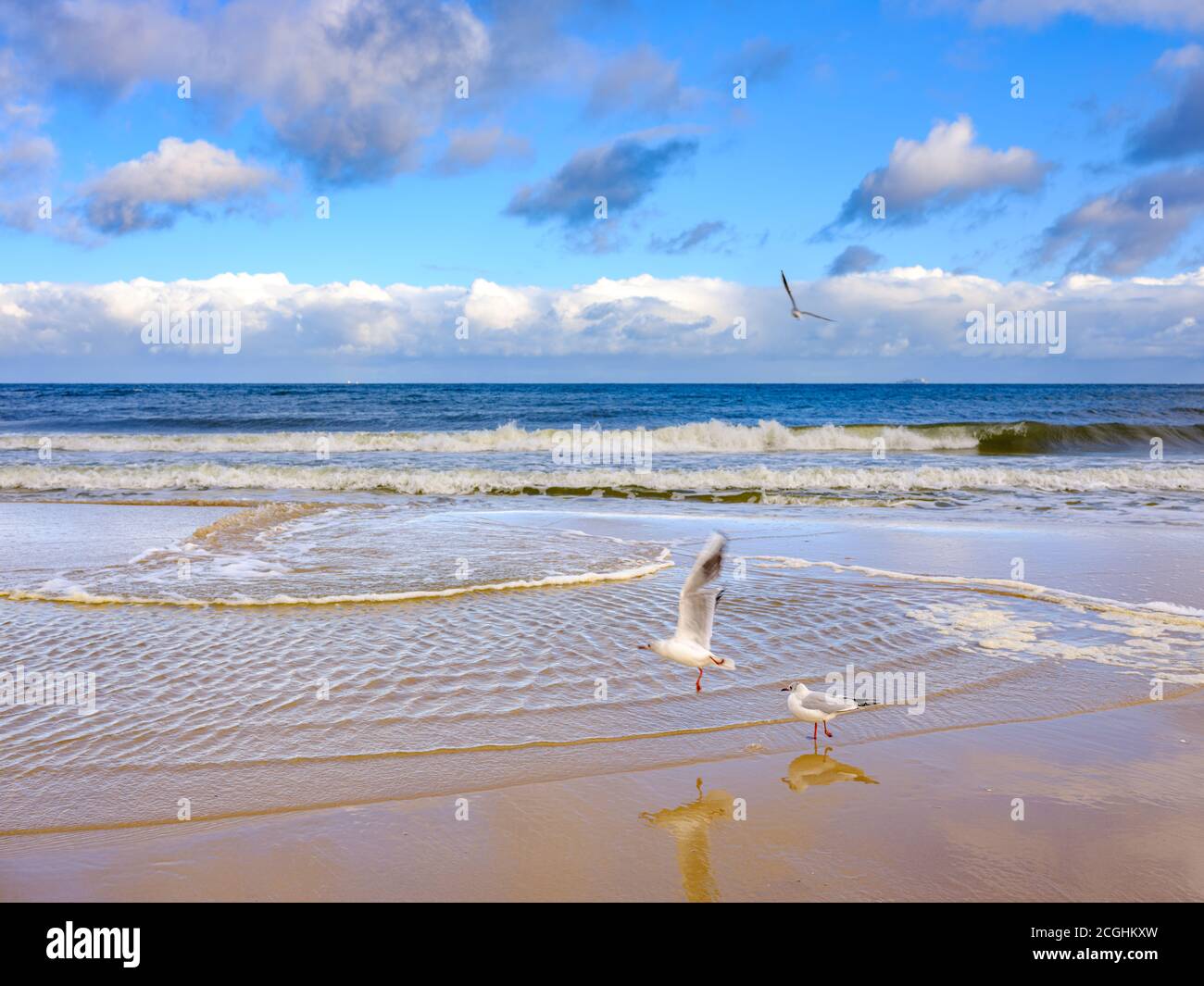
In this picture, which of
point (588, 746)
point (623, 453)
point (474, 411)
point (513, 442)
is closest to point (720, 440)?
point (623, 453)

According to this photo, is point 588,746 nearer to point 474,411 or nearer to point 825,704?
point 825,704

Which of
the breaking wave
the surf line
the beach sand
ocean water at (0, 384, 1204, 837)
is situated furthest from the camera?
the breaking wave

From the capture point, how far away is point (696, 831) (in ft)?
13.6

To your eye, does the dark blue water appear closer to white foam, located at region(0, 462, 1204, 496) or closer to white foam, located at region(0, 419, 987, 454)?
white foam, located at region(0, 419, 987, 454)

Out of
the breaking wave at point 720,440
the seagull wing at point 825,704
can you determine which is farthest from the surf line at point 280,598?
the breaking wave at point 720,440

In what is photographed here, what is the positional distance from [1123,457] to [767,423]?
12.2 m

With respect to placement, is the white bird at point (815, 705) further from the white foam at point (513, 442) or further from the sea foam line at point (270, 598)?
the white foam at point (513, 442)

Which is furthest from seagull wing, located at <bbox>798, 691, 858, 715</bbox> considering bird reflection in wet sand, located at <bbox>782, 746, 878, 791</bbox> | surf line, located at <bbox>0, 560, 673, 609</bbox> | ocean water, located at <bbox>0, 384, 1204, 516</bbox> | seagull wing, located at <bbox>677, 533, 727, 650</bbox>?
ocean water, located at <bbox>0, 384, 1204, 516</bbox>

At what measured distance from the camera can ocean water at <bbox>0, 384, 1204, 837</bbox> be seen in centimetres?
509

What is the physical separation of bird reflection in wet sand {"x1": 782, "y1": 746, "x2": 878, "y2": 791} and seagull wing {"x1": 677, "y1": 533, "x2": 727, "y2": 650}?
106 centimetres

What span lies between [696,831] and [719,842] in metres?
0.14

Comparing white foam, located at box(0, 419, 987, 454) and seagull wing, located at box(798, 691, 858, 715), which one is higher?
white foam, located at box(0, 419, 987, 454)
